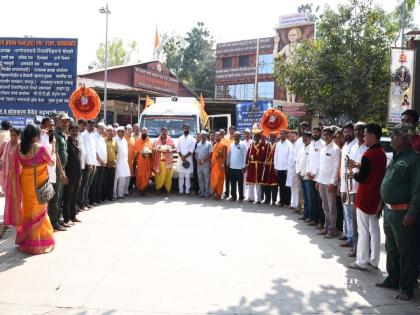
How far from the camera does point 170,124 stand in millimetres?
13484

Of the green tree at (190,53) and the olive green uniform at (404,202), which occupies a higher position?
the green tree at (190,53)

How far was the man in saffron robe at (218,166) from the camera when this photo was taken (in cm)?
1216

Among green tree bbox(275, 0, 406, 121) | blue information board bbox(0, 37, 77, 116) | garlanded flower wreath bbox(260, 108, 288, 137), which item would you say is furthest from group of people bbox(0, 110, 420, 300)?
green tree bbox(275, 0, 406, 121)

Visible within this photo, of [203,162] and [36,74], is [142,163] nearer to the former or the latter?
[203,162]

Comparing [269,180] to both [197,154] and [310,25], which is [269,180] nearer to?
[197,154]

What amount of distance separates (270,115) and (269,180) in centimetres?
182

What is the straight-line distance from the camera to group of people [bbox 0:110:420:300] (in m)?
4.82

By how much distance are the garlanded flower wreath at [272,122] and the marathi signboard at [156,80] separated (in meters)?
23.8

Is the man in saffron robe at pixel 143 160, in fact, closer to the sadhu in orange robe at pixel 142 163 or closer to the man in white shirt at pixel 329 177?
the sadhu in orange robe at pixel 142 163

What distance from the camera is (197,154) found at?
40.4 feet

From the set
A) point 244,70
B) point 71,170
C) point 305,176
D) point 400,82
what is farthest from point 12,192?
point 244,70

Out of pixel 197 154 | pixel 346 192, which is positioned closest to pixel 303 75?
pixel 197 154

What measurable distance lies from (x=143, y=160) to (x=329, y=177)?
19.2ft

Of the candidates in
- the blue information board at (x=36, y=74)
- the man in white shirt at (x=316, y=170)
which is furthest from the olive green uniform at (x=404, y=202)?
the blue information board at (x=36, y=74)
